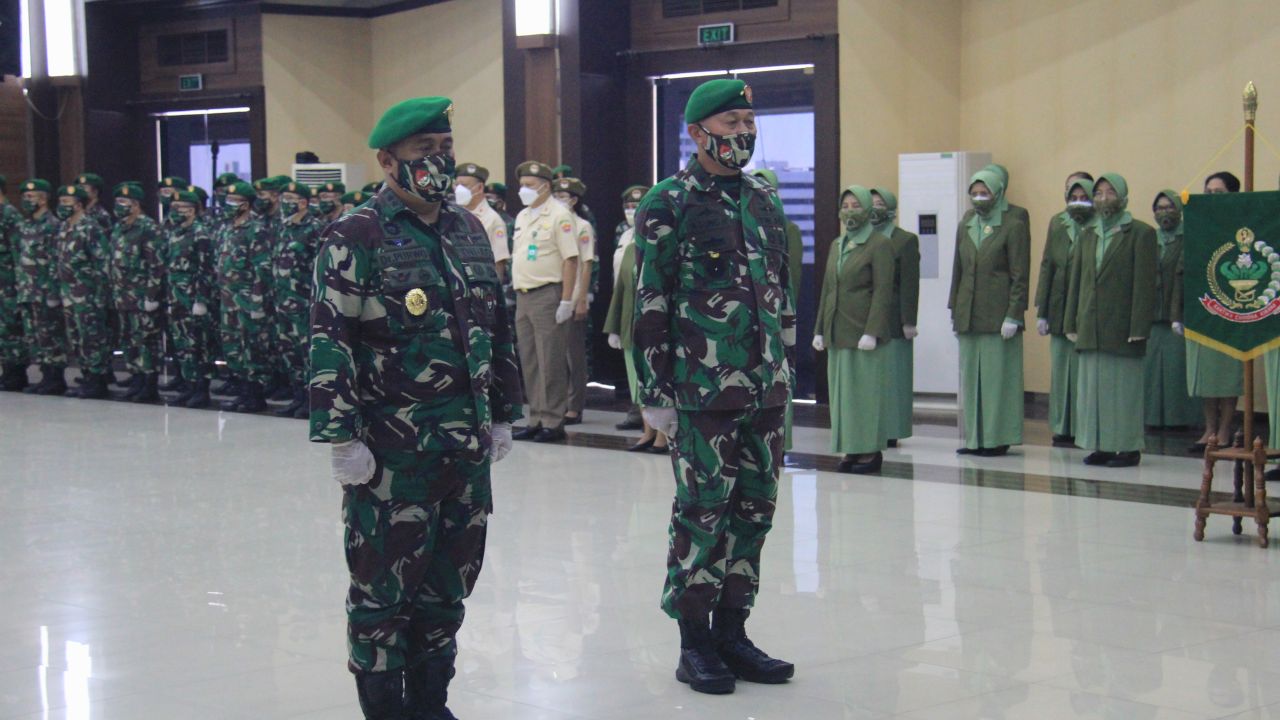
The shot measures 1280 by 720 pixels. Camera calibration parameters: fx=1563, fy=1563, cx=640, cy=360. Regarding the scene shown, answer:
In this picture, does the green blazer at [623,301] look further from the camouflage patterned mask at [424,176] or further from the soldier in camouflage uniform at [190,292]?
the camouflage patterned mask at [424,176]

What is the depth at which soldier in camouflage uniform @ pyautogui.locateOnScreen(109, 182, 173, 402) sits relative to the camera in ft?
44.2

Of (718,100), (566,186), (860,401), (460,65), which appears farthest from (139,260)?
(718,100)

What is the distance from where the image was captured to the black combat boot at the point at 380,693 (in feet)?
13.1

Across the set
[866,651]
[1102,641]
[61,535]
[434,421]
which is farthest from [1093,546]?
[61,535]

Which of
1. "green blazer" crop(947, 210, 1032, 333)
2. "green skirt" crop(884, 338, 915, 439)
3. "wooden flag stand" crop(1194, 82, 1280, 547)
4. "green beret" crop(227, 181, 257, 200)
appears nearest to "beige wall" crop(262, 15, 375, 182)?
"green beret" crop(227, 181, 257, 200)

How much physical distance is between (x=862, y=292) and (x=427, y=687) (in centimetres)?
543

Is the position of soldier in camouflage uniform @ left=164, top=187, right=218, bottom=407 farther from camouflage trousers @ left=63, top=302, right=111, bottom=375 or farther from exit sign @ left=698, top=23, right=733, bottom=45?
exit sign @ left=698, top=23, right=733, bottom=45

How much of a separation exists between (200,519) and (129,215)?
6.50 m

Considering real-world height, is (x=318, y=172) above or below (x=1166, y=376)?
above

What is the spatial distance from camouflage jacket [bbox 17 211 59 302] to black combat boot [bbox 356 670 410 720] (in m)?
11.3

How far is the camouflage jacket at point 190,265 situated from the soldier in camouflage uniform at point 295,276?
99 cm

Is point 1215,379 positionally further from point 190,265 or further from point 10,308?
point 10,308

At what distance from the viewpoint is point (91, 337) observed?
549 inches

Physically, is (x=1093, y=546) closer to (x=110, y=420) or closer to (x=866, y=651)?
(x=866, y=651)
